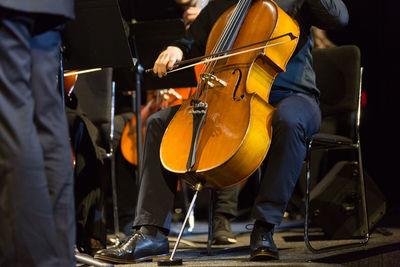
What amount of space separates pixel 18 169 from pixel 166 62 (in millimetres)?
994

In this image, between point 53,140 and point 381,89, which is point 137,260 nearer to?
point 53,140

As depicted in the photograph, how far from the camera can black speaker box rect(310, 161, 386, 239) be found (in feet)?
7.82

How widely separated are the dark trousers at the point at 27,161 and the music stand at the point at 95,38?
2.35 feet

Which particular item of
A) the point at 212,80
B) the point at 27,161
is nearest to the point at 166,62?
the point at 212,80

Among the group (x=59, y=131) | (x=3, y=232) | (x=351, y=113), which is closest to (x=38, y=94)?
(x=59, y=131)

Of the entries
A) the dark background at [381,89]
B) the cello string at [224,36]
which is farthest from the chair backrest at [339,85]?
the dark background at [381,89]

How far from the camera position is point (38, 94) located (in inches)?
44.8

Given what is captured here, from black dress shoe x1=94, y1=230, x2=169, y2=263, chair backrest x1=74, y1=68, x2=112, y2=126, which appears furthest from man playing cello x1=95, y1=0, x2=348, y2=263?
chair backrest x1=74, y1=68, x2=112, y2=126

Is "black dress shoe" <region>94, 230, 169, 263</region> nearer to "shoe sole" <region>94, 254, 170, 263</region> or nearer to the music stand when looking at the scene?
"shoe sole" <region>94, 254, 170, 263</region>

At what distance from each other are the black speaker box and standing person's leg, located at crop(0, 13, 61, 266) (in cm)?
165

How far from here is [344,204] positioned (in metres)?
2.43

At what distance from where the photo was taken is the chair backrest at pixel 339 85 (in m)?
2.34

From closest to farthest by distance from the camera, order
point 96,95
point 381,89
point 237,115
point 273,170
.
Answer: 1. point 237,115
2. point 273,170
3. point 96,95
4. point 381,89

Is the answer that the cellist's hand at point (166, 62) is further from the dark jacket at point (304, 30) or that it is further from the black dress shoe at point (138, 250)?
the black dress shoe at point (138, 250)
